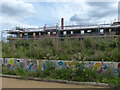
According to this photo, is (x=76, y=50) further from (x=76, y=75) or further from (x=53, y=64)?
(x=76, y=75)

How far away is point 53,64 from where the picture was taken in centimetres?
710

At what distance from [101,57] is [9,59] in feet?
21.5

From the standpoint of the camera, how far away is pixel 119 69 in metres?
6.16

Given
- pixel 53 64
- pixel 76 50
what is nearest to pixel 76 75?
pixel 53 64

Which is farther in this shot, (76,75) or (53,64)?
(53,64)

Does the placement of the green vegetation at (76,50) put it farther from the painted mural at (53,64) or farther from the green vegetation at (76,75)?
the green vegetation at (76,75)

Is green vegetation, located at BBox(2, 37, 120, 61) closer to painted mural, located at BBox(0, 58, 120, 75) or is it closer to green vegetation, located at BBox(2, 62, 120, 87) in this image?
painted mural, located at BBox(0, 58, 120, 75)

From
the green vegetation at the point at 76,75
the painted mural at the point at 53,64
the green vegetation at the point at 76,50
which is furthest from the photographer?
the green vegetation at the point at 76,50

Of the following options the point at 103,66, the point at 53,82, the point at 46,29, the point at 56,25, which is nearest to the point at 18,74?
the point at 53,82

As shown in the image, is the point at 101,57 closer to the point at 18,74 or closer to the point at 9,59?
the point at 18,74

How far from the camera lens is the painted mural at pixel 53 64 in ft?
20.5

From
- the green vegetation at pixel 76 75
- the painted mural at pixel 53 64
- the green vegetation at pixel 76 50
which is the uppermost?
the green vegetation at pixel 76 50

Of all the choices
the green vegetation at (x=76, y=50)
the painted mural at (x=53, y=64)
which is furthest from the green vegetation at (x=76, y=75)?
the green vegetation at (x=76, y=50)

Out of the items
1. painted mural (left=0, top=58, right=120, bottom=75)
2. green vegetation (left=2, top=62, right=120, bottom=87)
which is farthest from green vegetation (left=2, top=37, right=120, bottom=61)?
green vegetation (left=2, top=62, right=120, bottom=87)
